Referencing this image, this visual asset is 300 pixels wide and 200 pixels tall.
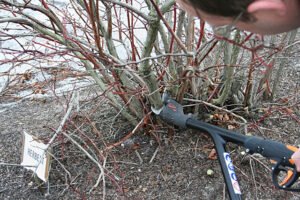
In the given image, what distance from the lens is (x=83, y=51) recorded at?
162cm

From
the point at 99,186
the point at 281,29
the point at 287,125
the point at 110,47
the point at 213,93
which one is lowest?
the point at 99,186

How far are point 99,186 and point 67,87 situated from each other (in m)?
0.97

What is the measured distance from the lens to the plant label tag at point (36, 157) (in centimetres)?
164

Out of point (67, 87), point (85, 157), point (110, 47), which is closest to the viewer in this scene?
point (110, 47)

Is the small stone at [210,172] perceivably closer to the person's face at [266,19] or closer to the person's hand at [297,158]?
the person's hand at [297,158]

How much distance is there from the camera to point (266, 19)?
0.77 meters

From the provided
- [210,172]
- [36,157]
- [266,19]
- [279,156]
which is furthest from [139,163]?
[266,19]

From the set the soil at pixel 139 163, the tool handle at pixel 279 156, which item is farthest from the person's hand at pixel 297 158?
the soil at pixel 139 163

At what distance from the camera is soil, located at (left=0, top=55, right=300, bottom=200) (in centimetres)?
175

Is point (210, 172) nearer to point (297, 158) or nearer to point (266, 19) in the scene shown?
point (297, 158)

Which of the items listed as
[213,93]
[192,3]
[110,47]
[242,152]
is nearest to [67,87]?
[110,47]

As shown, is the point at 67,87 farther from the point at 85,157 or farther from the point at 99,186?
the point at 99,186

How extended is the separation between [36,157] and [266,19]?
3.90 ft

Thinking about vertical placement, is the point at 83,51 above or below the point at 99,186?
above
